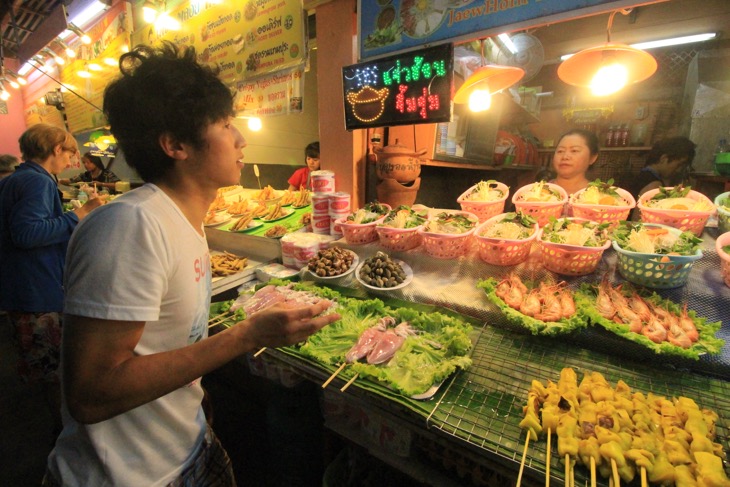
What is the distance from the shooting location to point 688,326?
1776 millimetres

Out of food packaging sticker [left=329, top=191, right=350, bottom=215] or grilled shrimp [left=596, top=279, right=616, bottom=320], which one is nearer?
grilled shrimp [left=596, top=279, right=616, bottom=320]

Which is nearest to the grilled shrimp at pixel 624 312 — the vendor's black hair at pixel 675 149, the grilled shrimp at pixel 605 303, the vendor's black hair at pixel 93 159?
the grilled shrimp at pixel 605 303

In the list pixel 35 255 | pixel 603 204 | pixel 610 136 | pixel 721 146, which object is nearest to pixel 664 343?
pixel 603 204

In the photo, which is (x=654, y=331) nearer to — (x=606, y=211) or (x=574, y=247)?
Answer: (x=574, y=247)

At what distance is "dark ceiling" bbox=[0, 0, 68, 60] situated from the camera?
7453 mm

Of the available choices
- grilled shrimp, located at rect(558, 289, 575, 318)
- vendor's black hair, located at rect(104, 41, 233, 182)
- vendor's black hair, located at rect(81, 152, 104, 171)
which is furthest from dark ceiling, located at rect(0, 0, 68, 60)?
grilled shrimp, located at rect(558, 289, 575, 318)

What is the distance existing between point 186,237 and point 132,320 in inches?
14.7

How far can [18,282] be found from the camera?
3.11 m

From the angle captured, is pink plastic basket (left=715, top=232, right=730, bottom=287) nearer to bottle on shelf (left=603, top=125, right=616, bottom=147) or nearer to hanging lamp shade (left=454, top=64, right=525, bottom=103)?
hanging lamp shade (left=454, top=64, right=525, bottom=103)

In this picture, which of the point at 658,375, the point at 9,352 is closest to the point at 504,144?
the point at 658,375

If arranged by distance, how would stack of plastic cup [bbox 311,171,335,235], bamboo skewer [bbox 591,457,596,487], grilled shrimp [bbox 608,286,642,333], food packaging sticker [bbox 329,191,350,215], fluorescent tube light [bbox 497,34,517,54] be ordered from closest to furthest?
bamboo skewer [bbox 591,457,596,487] → grilled shrimp [bbox 608,286,642,333] → food packaging sticker [bbox 329,191,350,215] → stack of plastic cup [bbox 311,171,335,235] → fluorescent tube light [bbox 497,34,517,54]

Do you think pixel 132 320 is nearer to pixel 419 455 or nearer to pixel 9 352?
pixel 419 455

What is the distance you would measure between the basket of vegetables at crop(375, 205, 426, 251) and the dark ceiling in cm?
919

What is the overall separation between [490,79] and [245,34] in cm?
352
